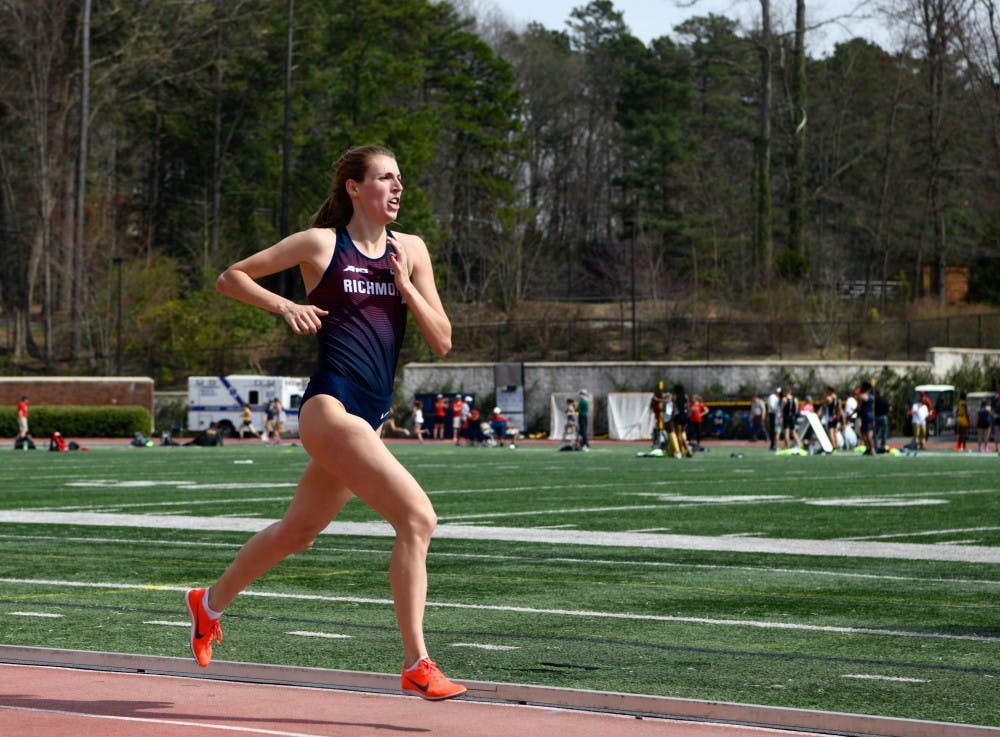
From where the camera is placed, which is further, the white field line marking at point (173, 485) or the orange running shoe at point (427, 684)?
the white field line marking at point (173, 485)

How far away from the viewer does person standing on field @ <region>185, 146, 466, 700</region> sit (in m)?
6.61

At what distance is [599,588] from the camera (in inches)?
442

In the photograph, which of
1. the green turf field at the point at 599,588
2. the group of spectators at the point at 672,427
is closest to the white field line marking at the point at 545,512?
the green turf field at the point at 599,588

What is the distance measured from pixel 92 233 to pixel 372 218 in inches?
2706

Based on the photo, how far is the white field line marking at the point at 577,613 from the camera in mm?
9031

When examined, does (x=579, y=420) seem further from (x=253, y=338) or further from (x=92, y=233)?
(x=92, y=233)

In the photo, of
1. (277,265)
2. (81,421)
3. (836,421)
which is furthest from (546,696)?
(81,421)

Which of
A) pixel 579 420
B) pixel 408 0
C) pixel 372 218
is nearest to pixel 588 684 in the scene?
pixel 372 218

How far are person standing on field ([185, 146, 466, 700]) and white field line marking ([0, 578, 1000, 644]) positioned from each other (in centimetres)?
294

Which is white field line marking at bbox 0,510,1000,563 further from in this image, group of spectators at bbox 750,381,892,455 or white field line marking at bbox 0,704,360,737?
group of spectators at bbox 750,381,892,455

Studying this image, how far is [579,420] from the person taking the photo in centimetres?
4784

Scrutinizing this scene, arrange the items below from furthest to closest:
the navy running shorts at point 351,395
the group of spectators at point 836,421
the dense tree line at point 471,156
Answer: the dense tree line at point 471,156 → the group of spectators at point 836,421 → the navy running shorts at point 351,395

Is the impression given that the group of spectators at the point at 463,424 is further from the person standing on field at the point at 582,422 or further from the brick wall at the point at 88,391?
the brick wall at the point at 88,391

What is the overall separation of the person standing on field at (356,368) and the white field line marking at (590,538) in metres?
7.56
